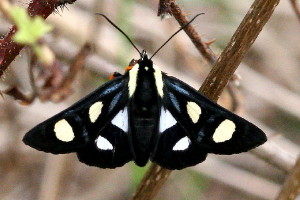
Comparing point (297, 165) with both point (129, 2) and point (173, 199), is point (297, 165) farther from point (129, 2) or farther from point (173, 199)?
point (173, 199)

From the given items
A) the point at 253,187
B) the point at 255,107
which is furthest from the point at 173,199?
the point at 255,107

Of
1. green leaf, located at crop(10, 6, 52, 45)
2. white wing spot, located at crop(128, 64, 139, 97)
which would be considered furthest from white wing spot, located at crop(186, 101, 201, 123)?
green leaf, located at crop(10, 6, 52, 45)

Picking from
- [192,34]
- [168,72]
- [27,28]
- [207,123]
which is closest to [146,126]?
[207,123]

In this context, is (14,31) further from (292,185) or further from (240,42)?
(292,185)

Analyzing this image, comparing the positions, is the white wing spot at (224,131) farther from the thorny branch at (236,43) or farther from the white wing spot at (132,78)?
the white wing spot at (132,78)

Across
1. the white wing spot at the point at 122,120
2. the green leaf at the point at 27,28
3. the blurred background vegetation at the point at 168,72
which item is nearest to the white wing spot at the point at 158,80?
the white wing spot at the point at 122,120

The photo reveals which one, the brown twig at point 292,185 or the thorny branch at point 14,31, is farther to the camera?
the brown twig at point 292,185
